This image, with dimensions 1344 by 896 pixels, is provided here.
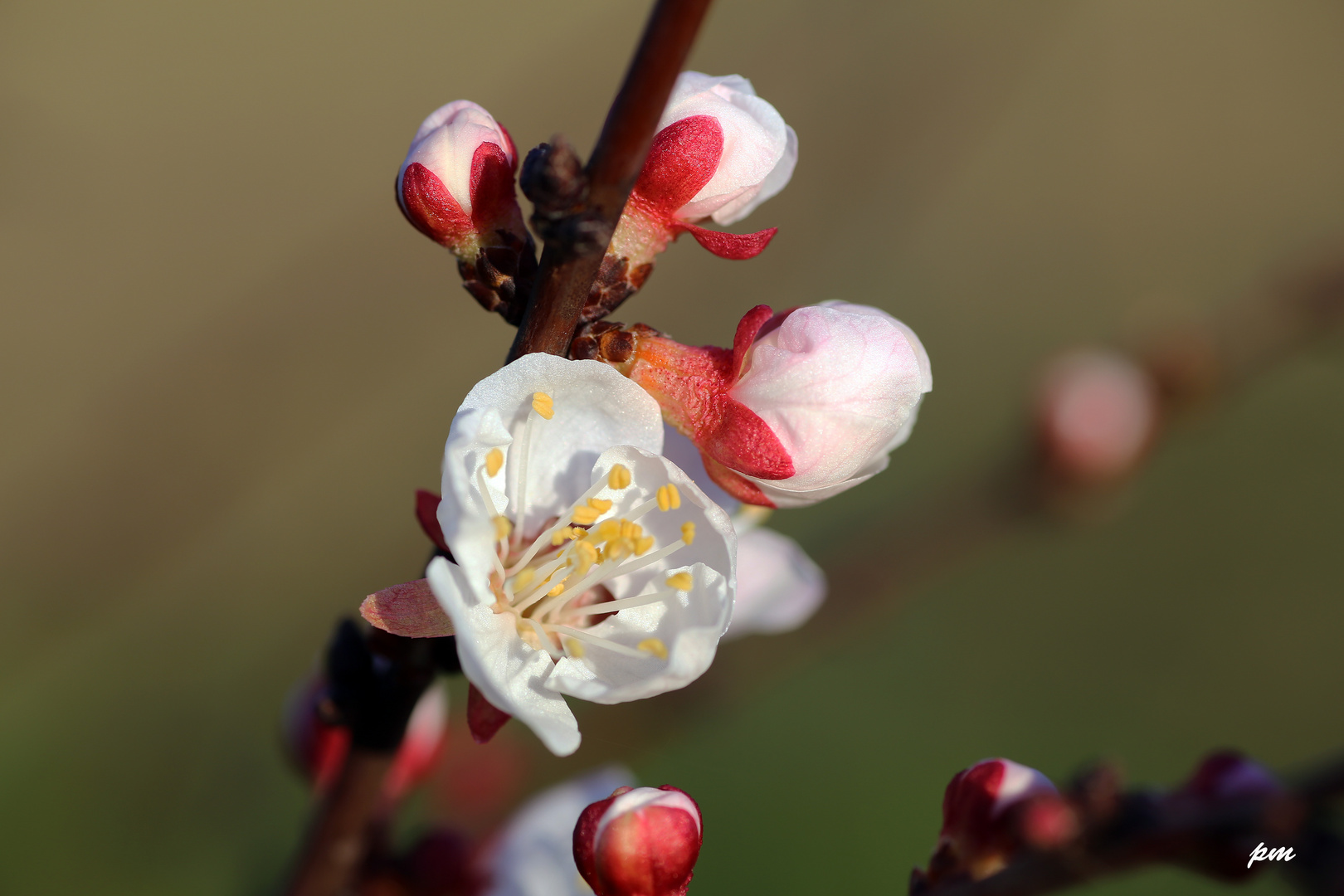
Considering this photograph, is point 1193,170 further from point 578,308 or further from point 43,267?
point 578,308

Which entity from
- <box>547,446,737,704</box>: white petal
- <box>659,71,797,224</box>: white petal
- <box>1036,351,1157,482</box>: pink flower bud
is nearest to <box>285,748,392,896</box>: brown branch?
<box>547,446,737,704</box>: white petal

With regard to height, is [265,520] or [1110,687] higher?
[1110,687]

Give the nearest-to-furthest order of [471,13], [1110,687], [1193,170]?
1. [1110,687]
2. [471,13]
3. [1193,170]

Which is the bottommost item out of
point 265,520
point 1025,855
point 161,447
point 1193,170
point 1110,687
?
point 265,520

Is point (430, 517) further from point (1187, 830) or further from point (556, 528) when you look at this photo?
point (1187, 830)

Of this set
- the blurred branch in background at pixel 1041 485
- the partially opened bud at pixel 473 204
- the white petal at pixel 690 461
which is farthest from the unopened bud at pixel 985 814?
the blurred branch in background at pixel 1041 485

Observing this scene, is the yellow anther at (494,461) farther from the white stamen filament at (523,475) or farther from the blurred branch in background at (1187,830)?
the blurred branch in background at (1187,830)

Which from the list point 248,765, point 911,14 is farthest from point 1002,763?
point 248,765
